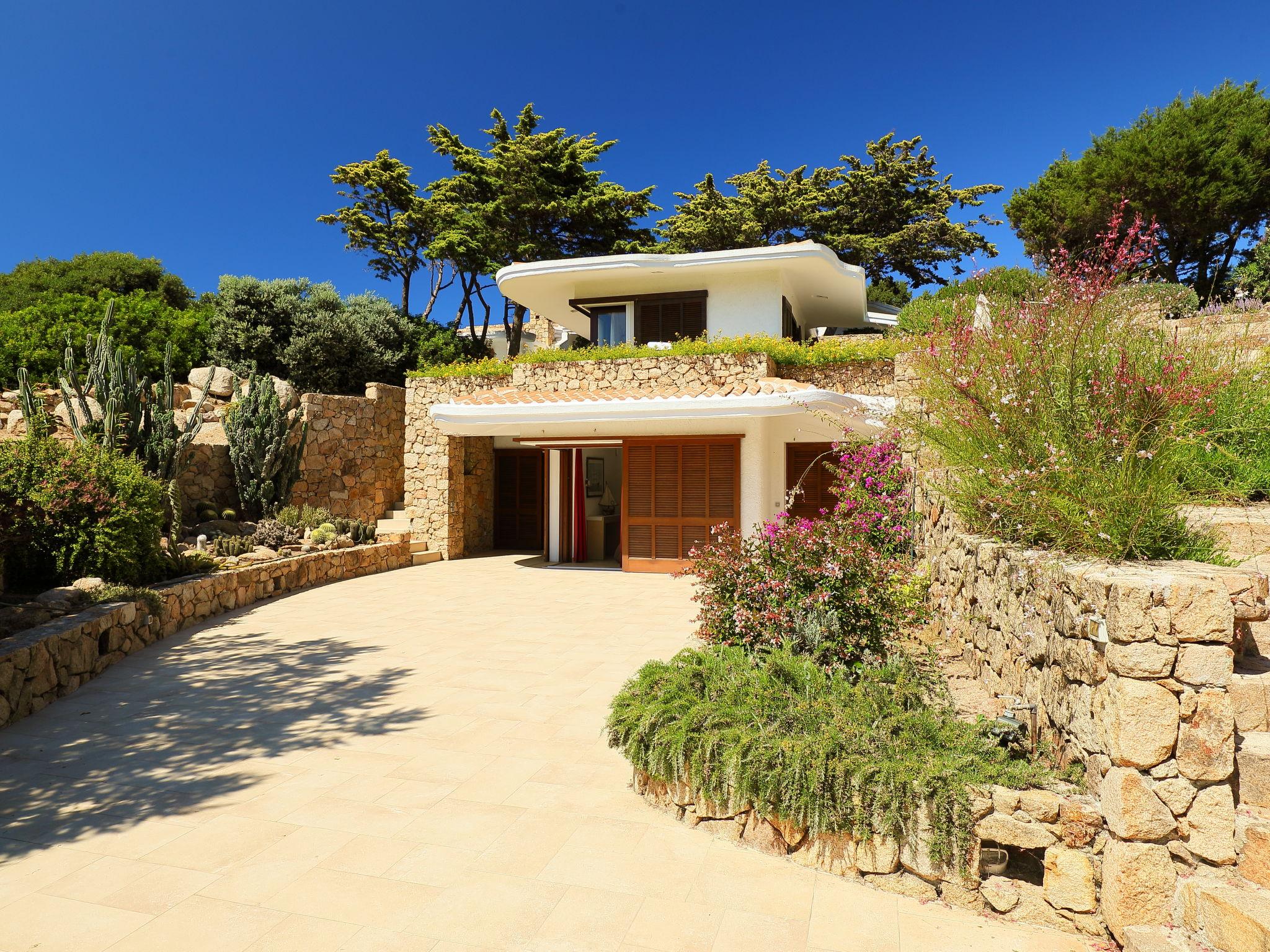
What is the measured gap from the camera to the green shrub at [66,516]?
24.8 ft

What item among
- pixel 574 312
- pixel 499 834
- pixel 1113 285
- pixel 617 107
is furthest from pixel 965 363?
pixel 617 107

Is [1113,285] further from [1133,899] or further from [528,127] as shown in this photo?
[528,127]

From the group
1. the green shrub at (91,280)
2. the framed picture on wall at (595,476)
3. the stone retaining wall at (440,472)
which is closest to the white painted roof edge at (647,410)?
the framed picture on wall at (595,476)

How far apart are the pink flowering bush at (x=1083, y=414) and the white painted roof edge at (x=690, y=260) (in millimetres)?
8929

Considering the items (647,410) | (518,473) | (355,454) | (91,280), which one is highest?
(91,280)

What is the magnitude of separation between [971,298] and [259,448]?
494 inches

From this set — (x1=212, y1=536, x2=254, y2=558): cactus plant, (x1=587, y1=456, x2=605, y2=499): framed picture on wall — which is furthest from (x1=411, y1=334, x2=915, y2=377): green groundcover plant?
(x1=212, y1=536, x2=254, y2=558): cactus plant

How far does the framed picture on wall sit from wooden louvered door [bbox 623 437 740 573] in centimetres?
202

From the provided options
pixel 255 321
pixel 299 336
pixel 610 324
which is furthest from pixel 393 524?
pixel 255 321

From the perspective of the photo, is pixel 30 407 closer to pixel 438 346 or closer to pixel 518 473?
pixel 518 473

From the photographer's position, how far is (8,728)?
17.2ft

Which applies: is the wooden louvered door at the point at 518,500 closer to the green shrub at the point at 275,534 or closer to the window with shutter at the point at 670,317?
the window with shutter at the point at 670,317

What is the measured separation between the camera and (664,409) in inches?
441

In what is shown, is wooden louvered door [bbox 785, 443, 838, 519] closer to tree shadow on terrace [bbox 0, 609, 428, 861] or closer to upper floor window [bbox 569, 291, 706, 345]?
upper floor window [bbox 569, 291, 706, 345]
